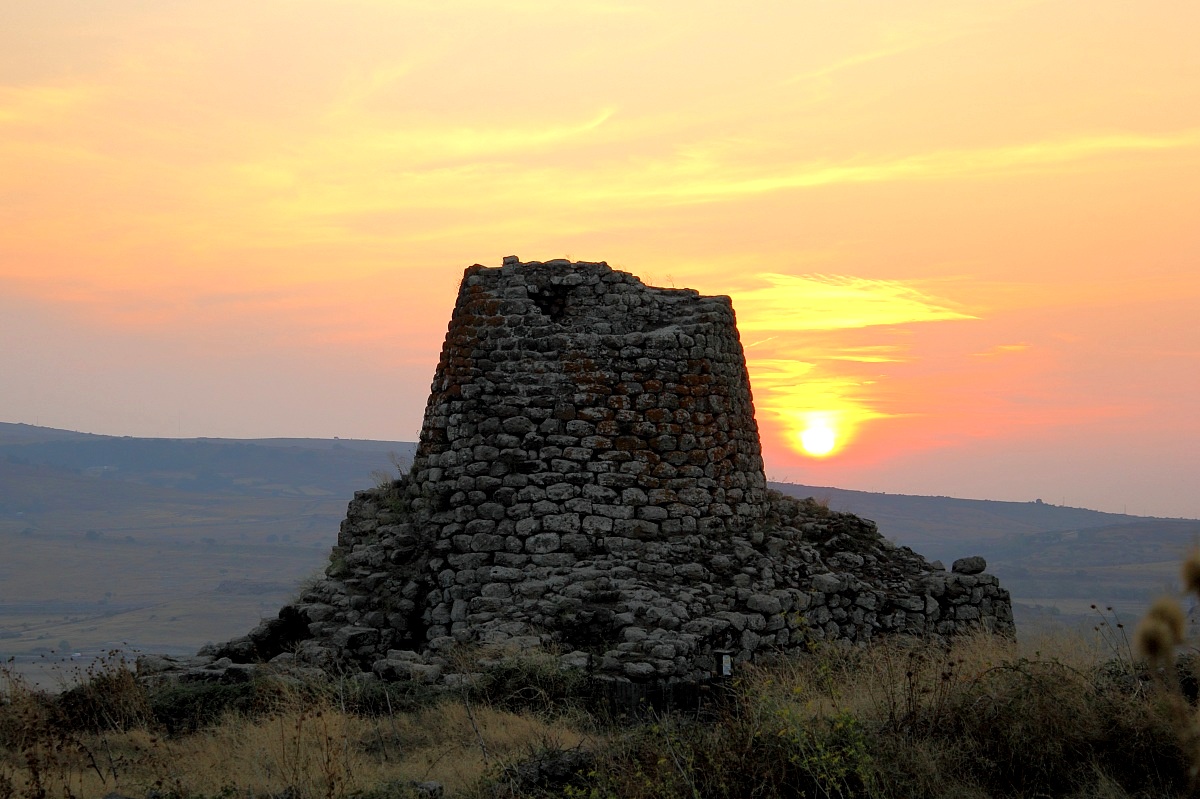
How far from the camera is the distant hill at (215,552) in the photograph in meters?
93.6

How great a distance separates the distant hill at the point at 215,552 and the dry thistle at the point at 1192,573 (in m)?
55.1

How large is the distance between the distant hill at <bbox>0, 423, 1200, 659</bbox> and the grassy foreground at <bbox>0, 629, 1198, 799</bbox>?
48.9 meters

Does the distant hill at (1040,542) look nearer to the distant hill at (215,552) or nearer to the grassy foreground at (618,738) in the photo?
the distant hill at (215,552)

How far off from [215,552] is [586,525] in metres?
147

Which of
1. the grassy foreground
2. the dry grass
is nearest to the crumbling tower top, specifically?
the grassy foreground

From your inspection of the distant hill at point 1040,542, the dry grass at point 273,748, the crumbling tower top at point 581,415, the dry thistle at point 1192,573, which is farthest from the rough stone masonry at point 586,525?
the distant hill at point 1040,542

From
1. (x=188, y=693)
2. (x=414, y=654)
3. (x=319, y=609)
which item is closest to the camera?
(x=188, y=693)

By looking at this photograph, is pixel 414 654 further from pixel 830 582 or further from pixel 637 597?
pixel 830 582

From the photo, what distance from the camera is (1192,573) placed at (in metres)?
1.98

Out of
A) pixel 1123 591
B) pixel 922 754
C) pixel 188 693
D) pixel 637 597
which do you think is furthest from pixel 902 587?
pixel 1123 591

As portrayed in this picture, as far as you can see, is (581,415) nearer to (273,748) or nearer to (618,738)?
(618,738)

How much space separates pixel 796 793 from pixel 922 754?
32.7 inches

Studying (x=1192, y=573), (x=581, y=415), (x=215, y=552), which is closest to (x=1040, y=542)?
(x=215, y=552)

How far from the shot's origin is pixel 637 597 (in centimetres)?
1108
